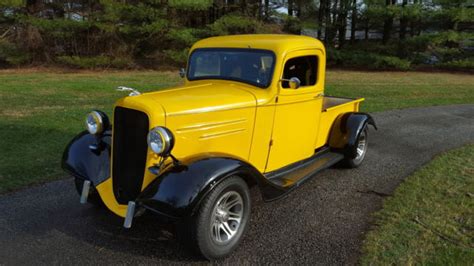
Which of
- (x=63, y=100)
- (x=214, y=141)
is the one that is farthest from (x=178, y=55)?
(x=214, y=141)

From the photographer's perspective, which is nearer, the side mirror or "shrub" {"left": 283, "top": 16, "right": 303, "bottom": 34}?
the side mirror

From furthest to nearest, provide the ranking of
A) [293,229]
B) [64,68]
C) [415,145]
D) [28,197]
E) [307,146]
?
[64,68]
[415,145]
[307,146]
[28,197]
[293,229]

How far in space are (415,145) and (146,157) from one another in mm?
5580

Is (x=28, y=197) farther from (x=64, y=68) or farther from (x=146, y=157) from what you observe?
(x=64, y=68)

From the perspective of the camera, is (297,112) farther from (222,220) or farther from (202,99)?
(222,220)

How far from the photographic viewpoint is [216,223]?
11.4 feet

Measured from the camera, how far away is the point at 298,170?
4809mm

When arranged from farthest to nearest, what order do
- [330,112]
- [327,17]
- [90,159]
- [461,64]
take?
[327,17], [461,64], [330,112], [90,159]

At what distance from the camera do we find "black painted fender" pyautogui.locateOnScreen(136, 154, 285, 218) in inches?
124

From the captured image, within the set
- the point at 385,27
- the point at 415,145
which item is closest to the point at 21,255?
the point at 415,145

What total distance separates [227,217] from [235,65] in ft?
6.01

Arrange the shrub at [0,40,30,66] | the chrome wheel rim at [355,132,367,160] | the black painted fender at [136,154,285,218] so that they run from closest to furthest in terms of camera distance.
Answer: the black painted fender at [136,154,285,218]
the chrome wheel rim at [355,132,367,160]
the shrub at [0,40,30,66]

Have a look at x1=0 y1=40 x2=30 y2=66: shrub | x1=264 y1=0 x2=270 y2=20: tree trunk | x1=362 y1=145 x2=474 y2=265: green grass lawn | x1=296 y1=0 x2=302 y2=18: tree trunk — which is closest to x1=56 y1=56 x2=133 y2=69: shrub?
x1=0 y1=40 x2=30 y2=66: shrub

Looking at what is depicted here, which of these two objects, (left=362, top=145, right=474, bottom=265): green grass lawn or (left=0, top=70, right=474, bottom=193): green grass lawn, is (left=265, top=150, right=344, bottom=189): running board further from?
(left=0, top=70, right=474, bottom=193): green grass lawn
